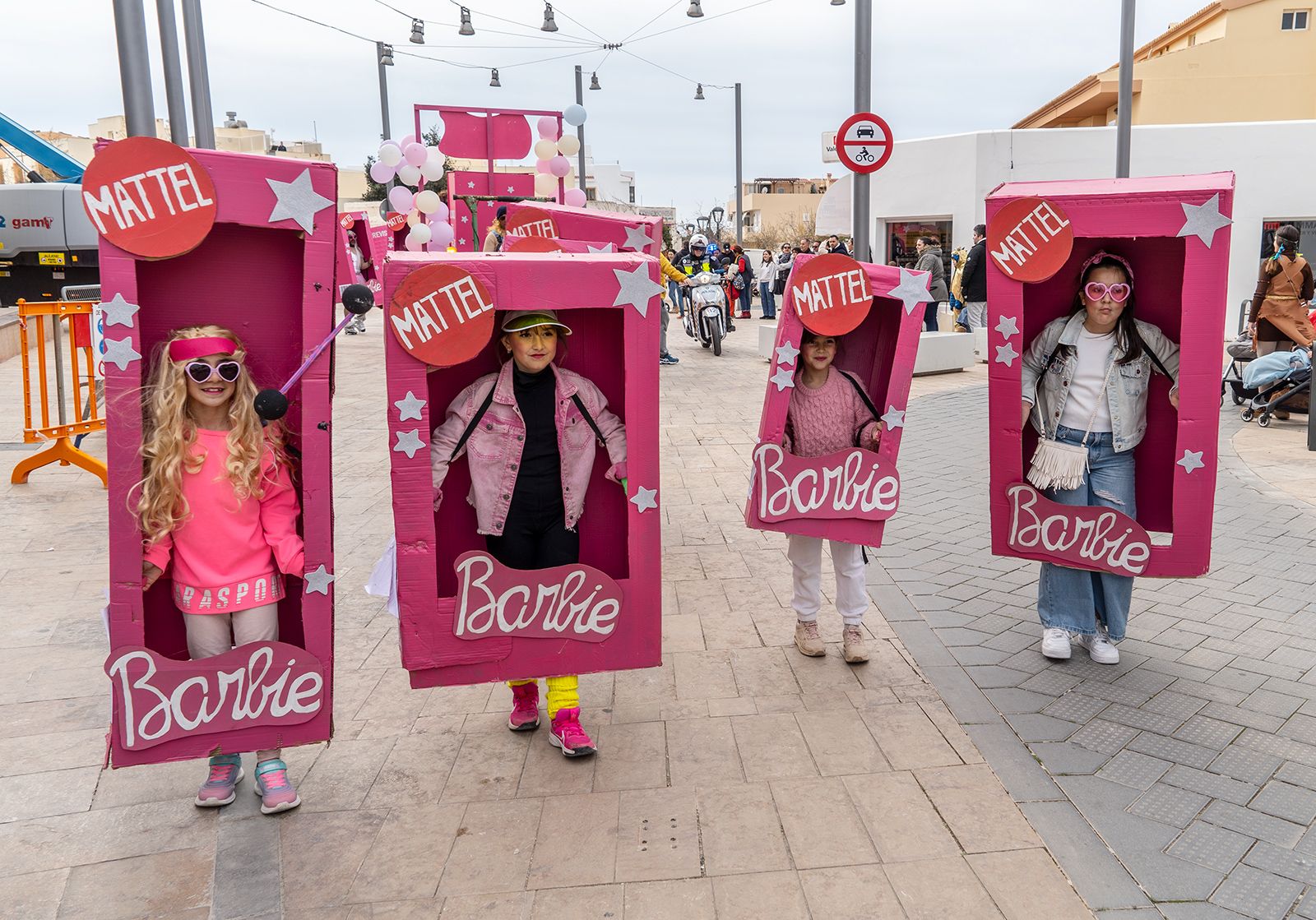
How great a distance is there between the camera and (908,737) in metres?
3.82

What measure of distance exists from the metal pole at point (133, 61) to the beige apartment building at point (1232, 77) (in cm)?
2328

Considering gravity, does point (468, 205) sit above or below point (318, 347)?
above

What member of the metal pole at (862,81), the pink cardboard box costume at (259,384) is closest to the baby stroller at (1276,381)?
the metal pole at (862,81)

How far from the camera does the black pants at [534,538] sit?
12.1 ft

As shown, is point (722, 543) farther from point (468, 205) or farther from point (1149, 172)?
point (1149, 172)

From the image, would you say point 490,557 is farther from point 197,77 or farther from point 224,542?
point 197,77

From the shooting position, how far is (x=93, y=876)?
120 inches

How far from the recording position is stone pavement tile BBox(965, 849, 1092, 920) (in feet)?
9.11

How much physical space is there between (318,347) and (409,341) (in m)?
0.27

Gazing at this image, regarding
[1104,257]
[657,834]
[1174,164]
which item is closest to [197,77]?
[1104,257]

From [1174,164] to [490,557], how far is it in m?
19.7

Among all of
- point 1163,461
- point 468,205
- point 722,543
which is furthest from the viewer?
point 468,205

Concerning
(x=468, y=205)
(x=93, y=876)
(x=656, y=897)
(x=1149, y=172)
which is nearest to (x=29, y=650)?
(x=93, y=876)

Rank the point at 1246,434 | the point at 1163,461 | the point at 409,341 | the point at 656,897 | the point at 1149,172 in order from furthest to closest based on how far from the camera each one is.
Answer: the point at 1149,172 → the point at 1246,434 → the point at 1163,461 → the point at 409,341 → the point at 656,897
